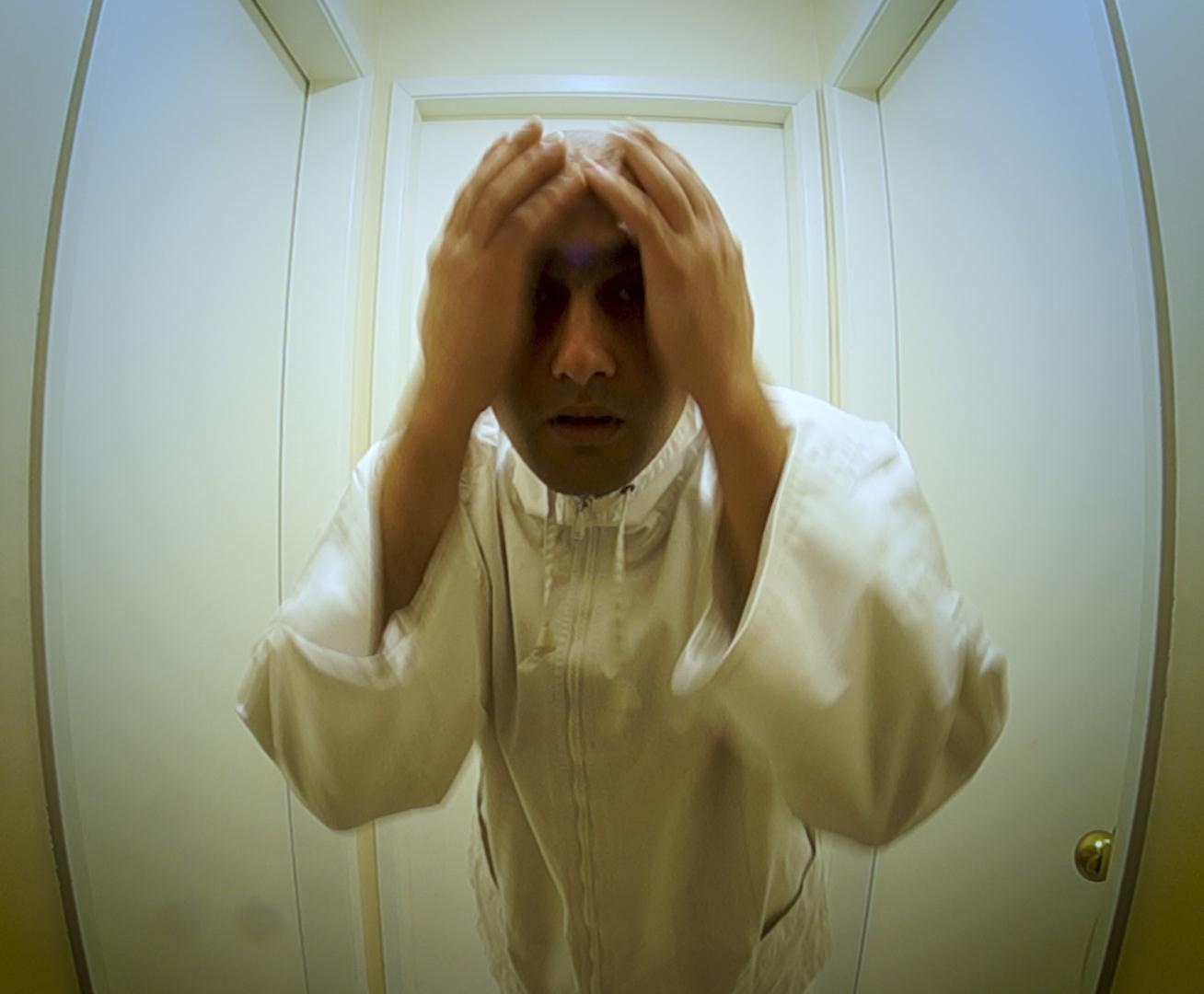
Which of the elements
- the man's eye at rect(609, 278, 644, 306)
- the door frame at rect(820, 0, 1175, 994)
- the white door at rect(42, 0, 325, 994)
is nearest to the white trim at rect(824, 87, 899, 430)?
the door frame at rect(820, 0, 1175, 994)

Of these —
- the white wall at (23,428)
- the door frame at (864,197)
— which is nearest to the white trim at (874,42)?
the door frame at (864,197)

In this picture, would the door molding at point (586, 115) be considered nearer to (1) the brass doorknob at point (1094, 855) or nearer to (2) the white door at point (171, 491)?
(2) the white door at point (171, 491)

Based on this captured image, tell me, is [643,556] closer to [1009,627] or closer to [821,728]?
[821,728]

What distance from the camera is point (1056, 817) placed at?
0.35 metres

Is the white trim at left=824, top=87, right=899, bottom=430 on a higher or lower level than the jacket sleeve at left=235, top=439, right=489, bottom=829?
higher

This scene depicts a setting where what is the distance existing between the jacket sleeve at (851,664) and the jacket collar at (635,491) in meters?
0.08

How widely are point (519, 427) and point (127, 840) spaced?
389 mm

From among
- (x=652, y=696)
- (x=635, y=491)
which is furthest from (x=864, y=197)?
(x=652, y=696)

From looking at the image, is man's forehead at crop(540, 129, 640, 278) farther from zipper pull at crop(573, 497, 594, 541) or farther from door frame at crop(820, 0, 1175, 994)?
door frame at crop(820, 0, 1175, 994)

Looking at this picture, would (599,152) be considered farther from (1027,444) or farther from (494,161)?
(1027,444)

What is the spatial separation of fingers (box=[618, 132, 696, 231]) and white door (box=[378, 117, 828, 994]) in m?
0.21

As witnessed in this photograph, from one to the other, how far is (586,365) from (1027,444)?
348 mm

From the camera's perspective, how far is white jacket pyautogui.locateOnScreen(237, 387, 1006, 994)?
26 centimetres

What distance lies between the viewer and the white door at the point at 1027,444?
31cm
